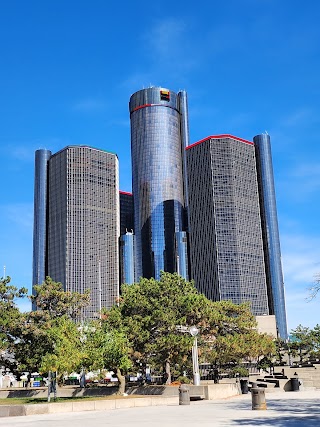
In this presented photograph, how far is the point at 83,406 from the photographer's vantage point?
107 feet

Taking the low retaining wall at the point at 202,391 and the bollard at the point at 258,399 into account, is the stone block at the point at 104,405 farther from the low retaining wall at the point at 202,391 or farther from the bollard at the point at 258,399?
the bollard at the point at 258,399

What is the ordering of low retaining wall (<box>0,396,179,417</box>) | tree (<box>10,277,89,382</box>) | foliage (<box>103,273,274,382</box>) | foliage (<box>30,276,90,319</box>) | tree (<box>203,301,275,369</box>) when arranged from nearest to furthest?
low retaining wall (<box>0,396,179,417</box>) < tree (<box>10,277,89,382</box>) < foliage (<box>103,273,274,382</box>) < tree (<box>203,301,275,369</box>) < foliage (<box>30,276,90,319</box>)

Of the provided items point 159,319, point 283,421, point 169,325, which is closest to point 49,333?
point 159,319

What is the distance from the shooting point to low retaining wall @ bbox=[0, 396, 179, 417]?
30.3 m

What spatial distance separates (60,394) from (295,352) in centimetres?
5430

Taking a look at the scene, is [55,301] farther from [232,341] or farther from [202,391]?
[202,391]

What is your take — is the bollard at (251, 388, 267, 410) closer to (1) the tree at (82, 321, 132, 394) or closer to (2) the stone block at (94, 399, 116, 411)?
(2) the stone block at (94, 399, 116, 411)

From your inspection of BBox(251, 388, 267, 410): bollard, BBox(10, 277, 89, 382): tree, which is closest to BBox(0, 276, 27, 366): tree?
BBox(10, 277, 89, 382): tree

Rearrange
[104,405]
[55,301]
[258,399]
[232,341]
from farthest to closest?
[55,301] → [232,341] → [104,405] → [258,399]

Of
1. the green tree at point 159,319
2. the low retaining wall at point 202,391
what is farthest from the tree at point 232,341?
the low retaining wall at point 202,391

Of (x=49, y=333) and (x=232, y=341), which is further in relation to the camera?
(x=232, y=341)

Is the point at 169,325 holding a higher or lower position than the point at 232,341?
higher

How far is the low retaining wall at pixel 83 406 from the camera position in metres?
30.3

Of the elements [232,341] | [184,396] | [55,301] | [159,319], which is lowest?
[184,396]
